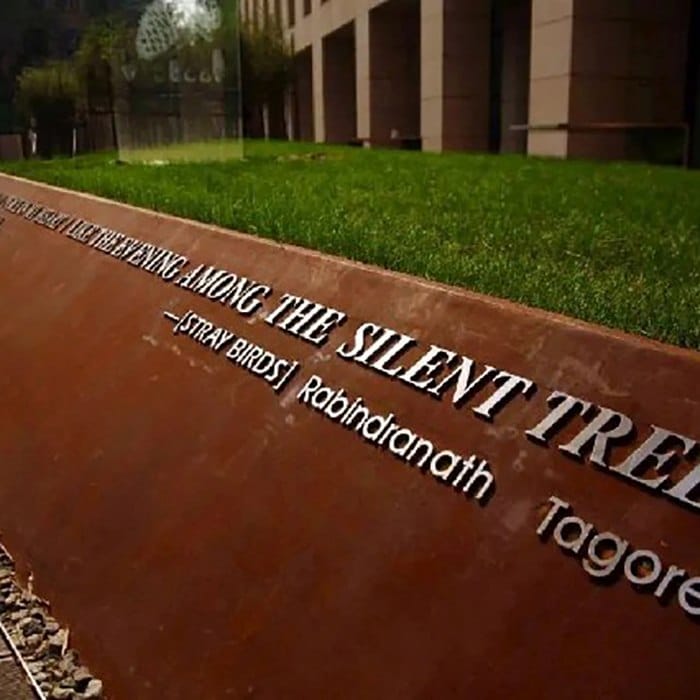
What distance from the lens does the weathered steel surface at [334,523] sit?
78.0 inches

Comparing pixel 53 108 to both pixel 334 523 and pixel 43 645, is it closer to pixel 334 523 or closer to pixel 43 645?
pixel 43 645

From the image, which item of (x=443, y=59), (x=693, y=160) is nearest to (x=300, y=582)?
(x=693, y=160)

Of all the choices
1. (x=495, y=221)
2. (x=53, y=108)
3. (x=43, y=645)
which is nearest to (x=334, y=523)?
(x=43, y=645)

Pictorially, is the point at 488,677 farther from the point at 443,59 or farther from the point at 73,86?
the point at 73,86

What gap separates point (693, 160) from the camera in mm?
18547

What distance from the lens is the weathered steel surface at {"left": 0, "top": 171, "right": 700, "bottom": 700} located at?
1.98m

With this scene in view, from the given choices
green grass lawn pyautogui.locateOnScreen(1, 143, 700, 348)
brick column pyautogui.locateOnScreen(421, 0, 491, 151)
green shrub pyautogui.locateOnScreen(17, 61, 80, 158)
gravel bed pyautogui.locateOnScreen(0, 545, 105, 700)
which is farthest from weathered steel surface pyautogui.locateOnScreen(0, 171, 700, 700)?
green shrub pyautogui.locateOnScreen(17, 61, 80, 158)

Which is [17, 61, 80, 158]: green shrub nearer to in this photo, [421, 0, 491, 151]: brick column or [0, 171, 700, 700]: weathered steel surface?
[421, 0, 491, 151]: brick column

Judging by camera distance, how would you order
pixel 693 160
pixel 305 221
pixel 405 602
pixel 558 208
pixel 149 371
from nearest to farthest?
pixel 405 602
pixel 149 371
pixel 305 221
pixel 558 208
pixel 693 160

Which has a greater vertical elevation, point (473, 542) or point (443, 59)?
point (443, 59)

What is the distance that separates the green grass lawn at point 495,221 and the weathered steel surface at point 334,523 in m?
0.90

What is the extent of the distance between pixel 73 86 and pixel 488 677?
4062 cm

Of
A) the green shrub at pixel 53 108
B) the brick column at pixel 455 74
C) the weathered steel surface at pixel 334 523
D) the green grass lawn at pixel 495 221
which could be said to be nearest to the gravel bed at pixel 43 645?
the weathered steel surface at pixel 334 523

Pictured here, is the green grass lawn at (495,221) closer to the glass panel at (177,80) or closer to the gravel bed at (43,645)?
the gravel bed at (43,645)
